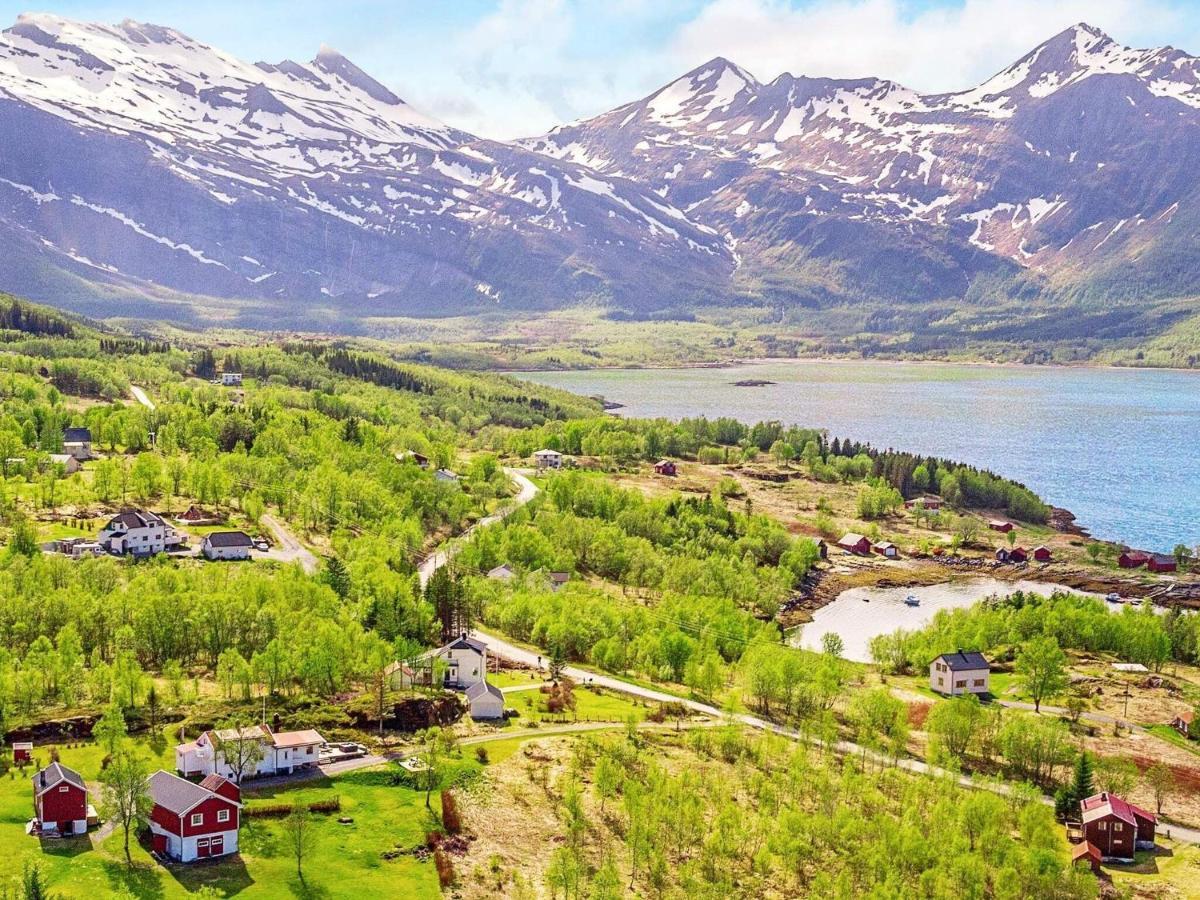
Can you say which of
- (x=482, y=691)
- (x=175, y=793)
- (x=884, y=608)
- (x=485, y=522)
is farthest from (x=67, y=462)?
(x=175, y=793)

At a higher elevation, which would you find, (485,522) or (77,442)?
(77,442)

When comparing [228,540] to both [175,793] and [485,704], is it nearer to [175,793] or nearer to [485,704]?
[485,704]

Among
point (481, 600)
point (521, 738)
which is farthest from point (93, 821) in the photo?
point (481, 600)

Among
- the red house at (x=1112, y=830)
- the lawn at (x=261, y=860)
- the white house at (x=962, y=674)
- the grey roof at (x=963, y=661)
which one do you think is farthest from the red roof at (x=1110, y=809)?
the lawn at (x=261, y=860)

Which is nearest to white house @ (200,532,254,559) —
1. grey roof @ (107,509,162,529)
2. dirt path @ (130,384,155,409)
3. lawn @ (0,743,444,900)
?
grey roof @ (107,509,162,529)

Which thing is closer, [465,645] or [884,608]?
[465,645]

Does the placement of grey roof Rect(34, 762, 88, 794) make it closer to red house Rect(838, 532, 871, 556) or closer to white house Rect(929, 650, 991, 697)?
white house Rect(929, 650, 991, 697)
